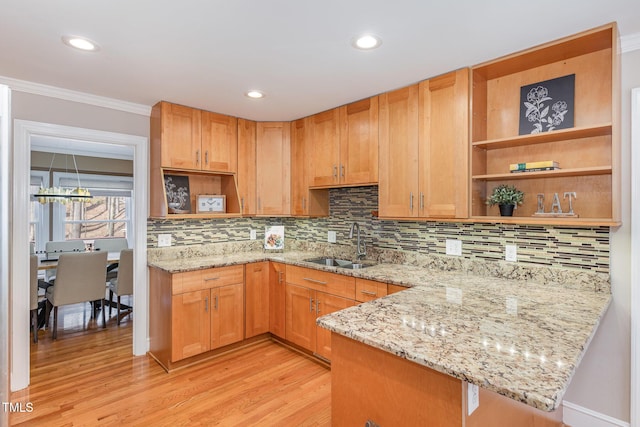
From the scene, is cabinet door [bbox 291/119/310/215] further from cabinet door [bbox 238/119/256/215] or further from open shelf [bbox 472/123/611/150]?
open shelf [bbox 472/123/611/150]

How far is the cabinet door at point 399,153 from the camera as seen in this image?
2547mm

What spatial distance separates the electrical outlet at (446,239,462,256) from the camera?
2605 mm

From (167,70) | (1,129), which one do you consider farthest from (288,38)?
(1,129)

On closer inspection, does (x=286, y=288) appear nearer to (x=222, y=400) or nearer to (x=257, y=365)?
(x=257, y=365)

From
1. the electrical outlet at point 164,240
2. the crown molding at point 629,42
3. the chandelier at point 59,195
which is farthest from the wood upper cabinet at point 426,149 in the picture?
the chandelier at point 59,195

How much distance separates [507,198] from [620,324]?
0.94m

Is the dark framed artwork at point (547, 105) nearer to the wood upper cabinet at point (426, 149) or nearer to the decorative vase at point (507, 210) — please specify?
the wood upper cabinet at point (426, 149)

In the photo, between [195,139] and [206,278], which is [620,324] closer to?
[206,278]

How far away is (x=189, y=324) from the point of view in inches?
115

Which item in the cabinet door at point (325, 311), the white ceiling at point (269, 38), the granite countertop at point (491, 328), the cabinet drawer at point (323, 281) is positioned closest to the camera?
the granite countertop at point (491, 328)

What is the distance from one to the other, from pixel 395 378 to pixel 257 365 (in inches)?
80.4

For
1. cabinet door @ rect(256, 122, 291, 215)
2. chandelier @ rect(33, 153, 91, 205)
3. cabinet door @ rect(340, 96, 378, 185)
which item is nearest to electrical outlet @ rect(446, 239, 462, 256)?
cabinet door @ rect(340, 96, 378, 185)

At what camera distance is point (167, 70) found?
2309mm

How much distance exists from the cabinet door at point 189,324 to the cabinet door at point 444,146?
2.00 metres
